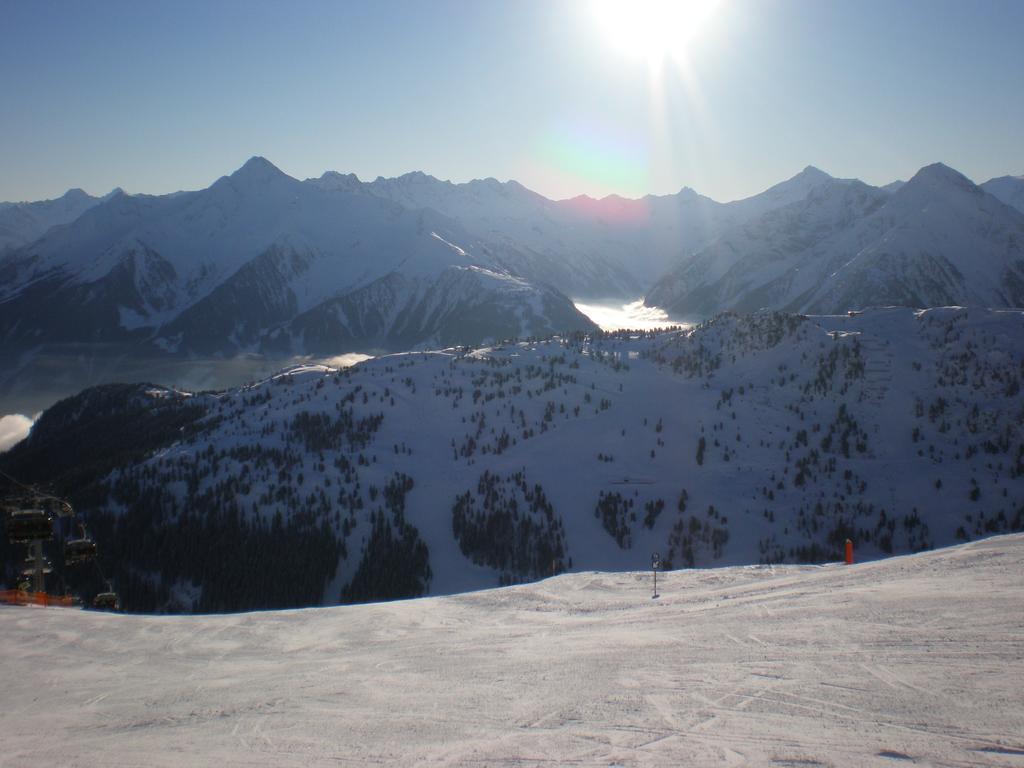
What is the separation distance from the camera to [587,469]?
7844cm

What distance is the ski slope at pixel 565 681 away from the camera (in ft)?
34.6

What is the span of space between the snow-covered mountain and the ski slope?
43255mm

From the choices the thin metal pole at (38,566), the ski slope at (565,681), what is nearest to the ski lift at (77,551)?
the thin metal pole at (38,566)

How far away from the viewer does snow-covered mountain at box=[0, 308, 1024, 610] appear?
65438 mm

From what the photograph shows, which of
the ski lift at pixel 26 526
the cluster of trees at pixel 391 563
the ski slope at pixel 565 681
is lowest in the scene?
the cluster of trees at pixel 391 563

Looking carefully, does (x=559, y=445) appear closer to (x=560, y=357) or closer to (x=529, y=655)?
(x=560, y=357)

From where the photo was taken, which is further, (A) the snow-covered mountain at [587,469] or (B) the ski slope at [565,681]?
(A) the snow-covered mountain at [587,469]

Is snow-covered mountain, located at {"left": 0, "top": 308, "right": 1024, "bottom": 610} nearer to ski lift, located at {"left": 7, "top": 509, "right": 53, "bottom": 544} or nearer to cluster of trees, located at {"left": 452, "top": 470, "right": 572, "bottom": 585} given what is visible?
cluster of trees, located at {"left": 452, "top": 470, "right": 572, "bottom": 585}

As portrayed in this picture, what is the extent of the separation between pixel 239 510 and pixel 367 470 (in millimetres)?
14170

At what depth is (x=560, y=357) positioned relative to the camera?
116750 mm

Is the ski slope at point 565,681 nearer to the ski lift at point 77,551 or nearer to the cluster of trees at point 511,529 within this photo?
the ski lift at point 77,551

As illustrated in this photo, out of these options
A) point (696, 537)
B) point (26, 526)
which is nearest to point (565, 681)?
point (26, 526)

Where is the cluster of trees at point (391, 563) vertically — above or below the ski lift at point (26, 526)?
below

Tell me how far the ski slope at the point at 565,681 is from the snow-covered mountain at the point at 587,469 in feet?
142
